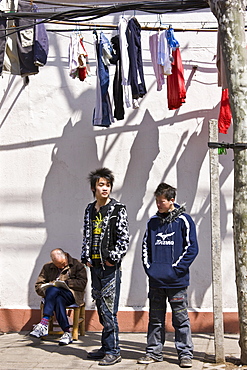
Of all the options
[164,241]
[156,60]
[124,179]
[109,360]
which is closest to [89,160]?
[124,179]

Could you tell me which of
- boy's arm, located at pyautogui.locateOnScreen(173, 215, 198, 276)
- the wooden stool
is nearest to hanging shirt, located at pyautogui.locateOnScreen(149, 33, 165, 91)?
boy's arm, located at pyautogui.locateOnScreen(173, 215, 198, 276)

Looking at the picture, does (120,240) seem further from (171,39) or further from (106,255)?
(171,39)

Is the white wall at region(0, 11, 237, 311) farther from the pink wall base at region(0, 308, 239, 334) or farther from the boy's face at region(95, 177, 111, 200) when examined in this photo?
the boy's face at region(95, 177, 111, 200)

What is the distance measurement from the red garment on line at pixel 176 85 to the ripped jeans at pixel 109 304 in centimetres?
233

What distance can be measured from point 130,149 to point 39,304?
2404 millimetres

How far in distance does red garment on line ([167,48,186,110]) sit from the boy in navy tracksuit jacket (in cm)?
157

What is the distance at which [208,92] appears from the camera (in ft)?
24.9

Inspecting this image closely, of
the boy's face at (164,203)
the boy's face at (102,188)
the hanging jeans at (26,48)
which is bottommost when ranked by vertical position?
the boy's face at (164,203)

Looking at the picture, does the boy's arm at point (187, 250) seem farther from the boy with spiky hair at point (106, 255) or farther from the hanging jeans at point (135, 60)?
the hanging jeans at point (135, 60)

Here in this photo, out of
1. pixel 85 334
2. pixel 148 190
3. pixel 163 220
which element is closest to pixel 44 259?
pixel 85 334

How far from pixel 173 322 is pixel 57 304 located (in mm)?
1568

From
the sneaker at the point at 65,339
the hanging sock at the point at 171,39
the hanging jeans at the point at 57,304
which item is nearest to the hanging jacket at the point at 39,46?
the hanging sock at the point at 171,39

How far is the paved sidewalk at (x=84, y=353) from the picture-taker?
19.5 feet

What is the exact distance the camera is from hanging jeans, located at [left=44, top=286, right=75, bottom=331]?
22.5 feet
